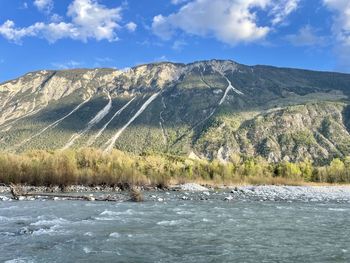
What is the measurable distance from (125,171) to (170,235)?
246 feet

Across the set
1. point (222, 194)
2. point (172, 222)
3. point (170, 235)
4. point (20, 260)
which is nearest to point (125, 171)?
point (222, 194)

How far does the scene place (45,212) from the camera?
4497 centimetres

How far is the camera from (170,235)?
3186cm

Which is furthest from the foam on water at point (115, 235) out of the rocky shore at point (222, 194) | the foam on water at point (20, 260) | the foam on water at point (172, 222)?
the rocky shore at point (222, 194)

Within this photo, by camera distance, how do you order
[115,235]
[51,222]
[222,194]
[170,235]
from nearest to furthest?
1. [115,235]
2. [170,235]
3. [51,222]
4. [222,194]

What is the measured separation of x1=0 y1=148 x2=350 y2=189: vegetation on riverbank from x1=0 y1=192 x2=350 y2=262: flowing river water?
47.3 metres

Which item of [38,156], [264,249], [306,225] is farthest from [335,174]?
[264,249]

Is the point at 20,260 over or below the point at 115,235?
below

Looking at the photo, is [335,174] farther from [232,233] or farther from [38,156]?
[232,233]

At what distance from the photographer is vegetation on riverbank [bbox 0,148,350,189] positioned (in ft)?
313

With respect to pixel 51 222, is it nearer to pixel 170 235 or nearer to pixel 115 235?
pixel 115 235

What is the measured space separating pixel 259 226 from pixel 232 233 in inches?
184

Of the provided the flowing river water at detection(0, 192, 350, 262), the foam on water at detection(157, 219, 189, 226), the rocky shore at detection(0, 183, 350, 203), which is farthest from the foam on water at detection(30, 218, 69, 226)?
the rocky shore at detection(0, 183, 350, 203)

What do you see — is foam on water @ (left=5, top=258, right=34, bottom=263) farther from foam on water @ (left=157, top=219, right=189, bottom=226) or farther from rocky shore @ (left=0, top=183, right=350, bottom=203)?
rocky shore @ (left=0, top=183, right=350, bottom=203)
